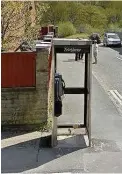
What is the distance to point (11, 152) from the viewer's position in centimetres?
756

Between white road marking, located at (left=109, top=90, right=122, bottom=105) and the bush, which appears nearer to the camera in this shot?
white road marking, located at (left=109, top=90, right=122, bottom=105)

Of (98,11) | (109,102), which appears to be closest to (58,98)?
(109,102)

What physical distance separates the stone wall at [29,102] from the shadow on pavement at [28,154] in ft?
2.86

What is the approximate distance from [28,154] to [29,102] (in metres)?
1.81

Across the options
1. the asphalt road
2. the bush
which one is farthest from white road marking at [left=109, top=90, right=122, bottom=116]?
the bush

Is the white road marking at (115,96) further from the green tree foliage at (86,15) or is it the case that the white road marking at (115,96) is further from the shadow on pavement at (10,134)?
the green tree foliage at (86,15)

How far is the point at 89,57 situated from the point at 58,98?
3.33ft

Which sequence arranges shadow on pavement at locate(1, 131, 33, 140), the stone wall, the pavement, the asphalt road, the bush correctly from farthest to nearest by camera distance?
1. the bush
2. the asphalt road
3. the stone wall
4. shadow on pavement at locate(1, 131, 33, 140)
5. the pavement

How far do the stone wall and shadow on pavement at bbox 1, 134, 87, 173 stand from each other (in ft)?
2.86

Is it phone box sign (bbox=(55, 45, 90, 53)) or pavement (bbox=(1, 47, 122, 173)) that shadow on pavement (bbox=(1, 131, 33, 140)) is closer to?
pavement (bbox=(1, 47, 122, 173))

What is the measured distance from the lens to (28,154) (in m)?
7.46

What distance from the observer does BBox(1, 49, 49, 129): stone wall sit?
29.5ft

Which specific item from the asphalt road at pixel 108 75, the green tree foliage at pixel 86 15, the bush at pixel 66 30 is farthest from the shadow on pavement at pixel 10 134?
the bush at pixel 66 30

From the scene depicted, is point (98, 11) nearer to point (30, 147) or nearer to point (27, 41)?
point (27, 41)
